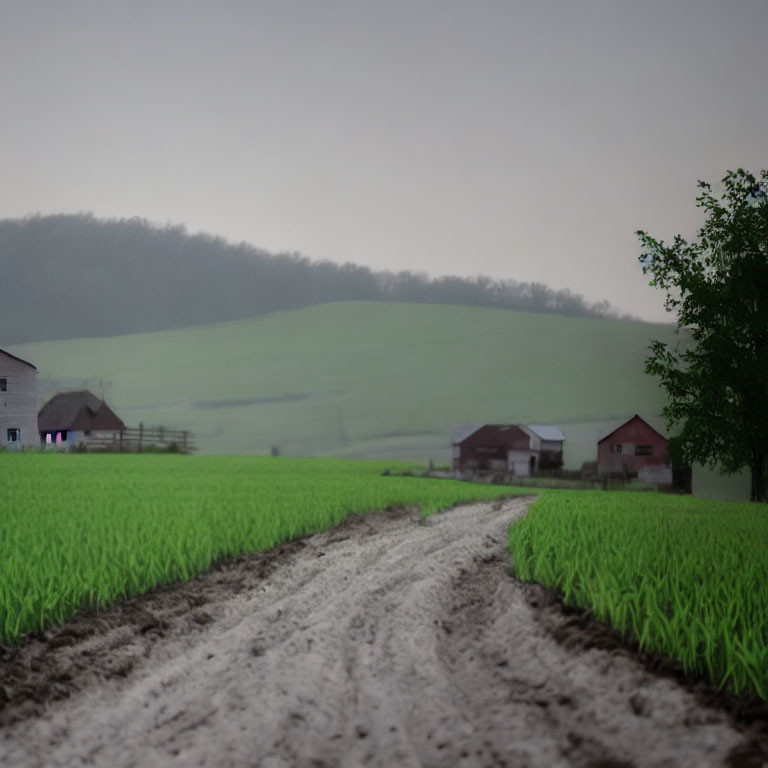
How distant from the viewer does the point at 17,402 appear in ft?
131

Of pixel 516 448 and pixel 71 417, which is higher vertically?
pixel 71 417

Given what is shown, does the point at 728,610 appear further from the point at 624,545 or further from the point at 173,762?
the point at 173,762

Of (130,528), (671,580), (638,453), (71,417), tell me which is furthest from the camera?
(71,417)

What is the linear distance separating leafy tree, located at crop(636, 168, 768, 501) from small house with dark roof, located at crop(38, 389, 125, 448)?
1737 inches

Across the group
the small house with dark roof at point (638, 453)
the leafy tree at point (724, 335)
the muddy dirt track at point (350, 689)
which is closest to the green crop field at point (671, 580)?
the muddy dirt track at point (350, 689)

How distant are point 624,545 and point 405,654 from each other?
16.8ft

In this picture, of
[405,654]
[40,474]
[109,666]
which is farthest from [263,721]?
[40,474]

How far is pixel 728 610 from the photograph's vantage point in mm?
6105

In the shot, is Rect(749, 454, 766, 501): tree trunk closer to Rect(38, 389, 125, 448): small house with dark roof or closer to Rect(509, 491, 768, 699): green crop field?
Rect(509, 491, 768, 699): green crop field

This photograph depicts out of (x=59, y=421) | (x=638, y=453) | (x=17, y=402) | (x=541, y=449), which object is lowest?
(x=638, y=453)

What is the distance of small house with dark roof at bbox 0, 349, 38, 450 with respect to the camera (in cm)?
3872

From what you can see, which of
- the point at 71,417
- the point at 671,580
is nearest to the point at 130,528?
the point at 671,580

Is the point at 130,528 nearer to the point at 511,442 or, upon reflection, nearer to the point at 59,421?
the point at 511,442

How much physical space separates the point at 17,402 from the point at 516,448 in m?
28.5
